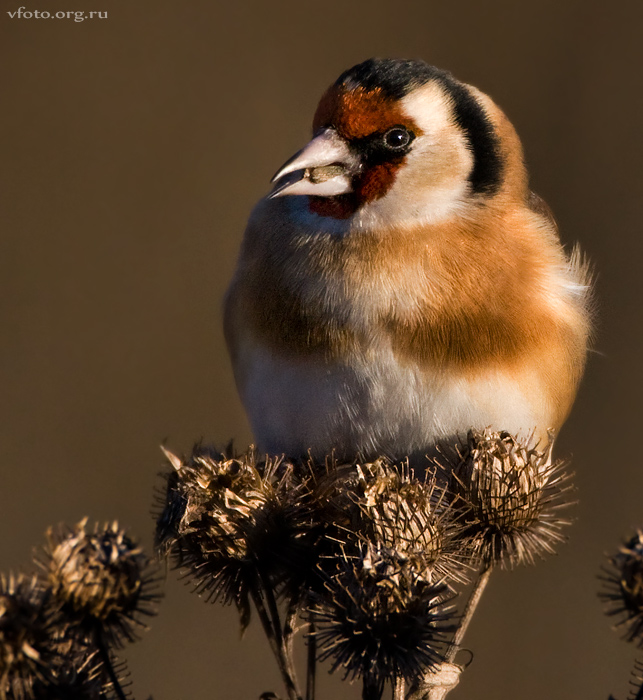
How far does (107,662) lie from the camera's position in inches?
53.4

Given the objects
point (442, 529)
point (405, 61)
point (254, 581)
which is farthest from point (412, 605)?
point (405, 61)

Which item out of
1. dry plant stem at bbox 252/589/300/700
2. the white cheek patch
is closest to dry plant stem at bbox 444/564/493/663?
dry plant stem at bbox 252/589/300/700

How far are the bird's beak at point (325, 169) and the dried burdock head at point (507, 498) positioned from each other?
2.03 feet

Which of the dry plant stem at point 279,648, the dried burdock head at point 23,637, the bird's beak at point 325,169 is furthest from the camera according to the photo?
the bird's beak at point 325,169

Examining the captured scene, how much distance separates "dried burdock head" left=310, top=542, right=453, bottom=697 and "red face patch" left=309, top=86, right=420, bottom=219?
84 centimetres

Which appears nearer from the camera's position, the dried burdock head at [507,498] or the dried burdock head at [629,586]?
the dried burdock head at [629,586]

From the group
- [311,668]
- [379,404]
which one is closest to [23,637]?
[311,668]

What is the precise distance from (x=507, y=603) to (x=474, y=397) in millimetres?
2280

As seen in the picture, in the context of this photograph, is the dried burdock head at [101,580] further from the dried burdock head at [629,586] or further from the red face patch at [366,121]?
the red face patch at [366,121]

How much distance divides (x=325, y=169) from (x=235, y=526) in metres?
0.79

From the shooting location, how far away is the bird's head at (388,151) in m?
1.95

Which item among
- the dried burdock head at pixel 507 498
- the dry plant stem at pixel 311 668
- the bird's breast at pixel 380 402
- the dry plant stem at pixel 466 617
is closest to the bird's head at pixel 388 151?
the bird's breast at pixel 380 402

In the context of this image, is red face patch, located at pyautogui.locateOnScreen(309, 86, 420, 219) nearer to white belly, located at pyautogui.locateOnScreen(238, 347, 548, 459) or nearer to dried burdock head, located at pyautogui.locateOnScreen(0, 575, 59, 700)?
white belly, located at pyautogui.locateOnScreen(238, 347, 548, 459)

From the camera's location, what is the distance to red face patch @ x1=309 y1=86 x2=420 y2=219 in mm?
1943
